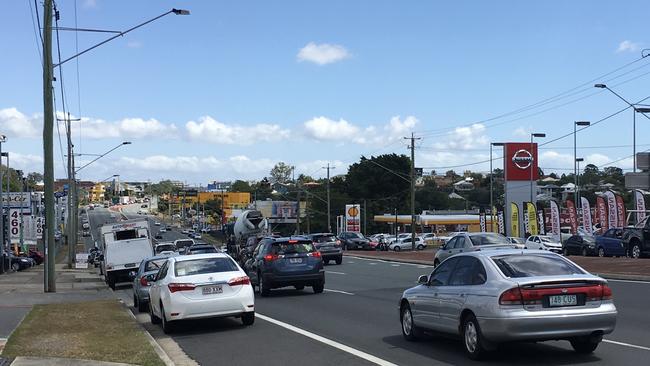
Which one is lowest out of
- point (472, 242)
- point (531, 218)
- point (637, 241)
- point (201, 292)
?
point (637, 241)

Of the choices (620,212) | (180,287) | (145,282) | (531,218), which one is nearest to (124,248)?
(145,282)

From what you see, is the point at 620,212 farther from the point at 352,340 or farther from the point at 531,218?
the point at 352,340

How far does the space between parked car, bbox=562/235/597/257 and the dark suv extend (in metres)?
24.9

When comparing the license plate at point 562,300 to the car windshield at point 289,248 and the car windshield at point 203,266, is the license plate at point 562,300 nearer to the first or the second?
the car windshield at point 203,266

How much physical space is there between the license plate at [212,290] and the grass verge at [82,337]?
4.54 feet

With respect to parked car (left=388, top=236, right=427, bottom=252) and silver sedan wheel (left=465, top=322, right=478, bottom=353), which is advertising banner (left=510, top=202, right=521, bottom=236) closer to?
parked car (left=388, top=236, right=427, bottom=252)

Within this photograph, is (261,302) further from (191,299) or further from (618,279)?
(618,279)

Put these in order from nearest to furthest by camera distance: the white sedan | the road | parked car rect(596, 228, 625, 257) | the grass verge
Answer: the road → the grass verge → the white sedan → parked car rect(596, 228, 625, 257)

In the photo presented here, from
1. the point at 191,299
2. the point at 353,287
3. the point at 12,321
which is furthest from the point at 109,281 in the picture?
the point at 191,299

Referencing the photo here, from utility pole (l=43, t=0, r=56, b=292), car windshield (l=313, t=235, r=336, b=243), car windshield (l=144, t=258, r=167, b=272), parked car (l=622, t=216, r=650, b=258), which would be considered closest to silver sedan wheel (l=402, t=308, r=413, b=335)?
car windshield (l=144, t=258, r=167, b=272)

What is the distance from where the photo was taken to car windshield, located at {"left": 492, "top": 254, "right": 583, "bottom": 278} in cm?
977

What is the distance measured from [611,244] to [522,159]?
46.6m

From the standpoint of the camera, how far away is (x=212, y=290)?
14.0 metres

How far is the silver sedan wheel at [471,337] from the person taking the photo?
32.1ft
